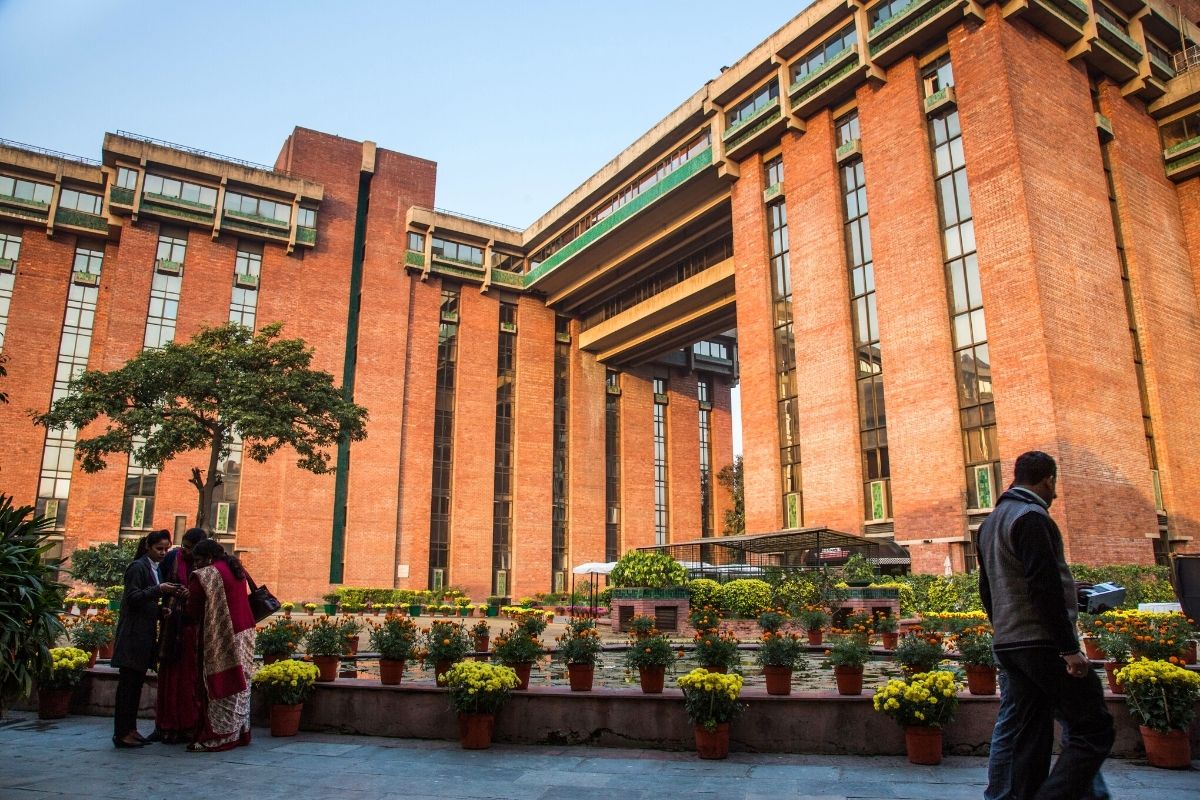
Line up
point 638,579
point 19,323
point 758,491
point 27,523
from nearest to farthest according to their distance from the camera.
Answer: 1. point 27,523
2. point 638,579
3. point 758,491
4. point 19,323

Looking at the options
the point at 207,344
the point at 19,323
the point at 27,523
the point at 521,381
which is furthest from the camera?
the point at 521,381

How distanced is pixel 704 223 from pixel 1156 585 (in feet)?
76.1

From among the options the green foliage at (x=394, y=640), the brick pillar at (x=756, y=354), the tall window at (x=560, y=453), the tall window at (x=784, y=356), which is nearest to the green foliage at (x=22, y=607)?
the green foliage at (x=394, y=640)

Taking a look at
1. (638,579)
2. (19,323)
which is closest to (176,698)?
(638,579)

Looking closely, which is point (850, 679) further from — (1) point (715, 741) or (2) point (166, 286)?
(2) point (166, 286)

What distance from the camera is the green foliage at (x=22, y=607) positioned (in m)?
5.26

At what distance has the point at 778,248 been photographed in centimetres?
3269

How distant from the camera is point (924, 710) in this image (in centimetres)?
614

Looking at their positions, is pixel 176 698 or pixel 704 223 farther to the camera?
pixel 704 223

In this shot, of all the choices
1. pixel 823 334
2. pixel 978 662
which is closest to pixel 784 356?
pixel 823 334

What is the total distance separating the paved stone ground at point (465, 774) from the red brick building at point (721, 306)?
19.3 meters

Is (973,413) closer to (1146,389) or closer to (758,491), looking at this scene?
(1146,389)

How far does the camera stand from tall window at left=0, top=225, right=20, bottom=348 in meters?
36.3

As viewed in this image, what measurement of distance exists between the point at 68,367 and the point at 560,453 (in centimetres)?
2403
